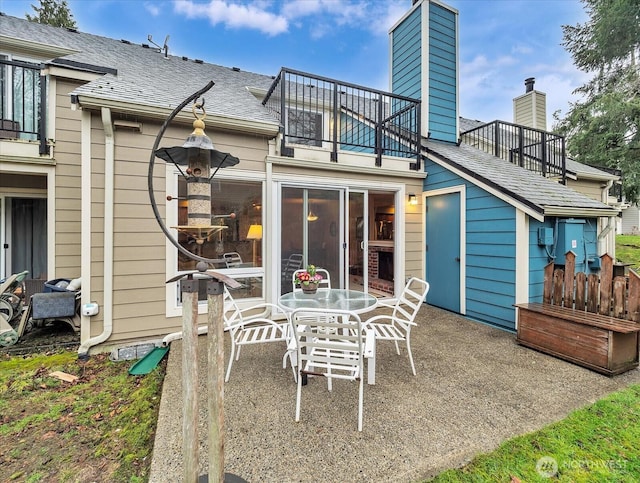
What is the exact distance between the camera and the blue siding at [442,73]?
6059 millimetres

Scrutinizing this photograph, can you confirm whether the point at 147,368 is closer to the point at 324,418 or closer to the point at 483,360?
the point at 324,418

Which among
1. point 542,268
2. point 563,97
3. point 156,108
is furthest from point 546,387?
point 563,97

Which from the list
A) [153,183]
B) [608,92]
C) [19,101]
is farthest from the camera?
[608,92]

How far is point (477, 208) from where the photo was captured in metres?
4.56

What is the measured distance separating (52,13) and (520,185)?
16698 millimetres

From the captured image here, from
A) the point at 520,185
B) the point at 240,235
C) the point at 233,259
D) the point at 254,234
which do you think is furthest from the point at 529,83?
the point at 233,259

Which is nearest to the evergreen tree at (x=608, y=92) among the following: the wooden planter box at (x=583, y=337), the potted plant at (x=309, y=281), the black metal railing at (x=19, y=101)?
the wooden planter box at (x=583, y=337)

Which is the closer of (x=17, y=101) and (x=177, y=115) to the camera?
(x=177, y=115)

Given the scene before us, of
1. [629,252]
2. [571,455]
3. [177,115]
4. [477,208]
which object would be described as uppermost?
[177,115]

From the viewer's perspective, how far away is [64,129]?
4.68 m

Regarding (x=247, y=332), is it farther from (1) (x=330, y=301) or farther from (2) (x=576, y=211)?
(2) (x=576, y=211)

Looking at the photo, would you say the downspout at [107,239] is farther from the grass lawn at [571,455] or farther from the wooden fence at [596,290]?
the wooden fence at [596,290]

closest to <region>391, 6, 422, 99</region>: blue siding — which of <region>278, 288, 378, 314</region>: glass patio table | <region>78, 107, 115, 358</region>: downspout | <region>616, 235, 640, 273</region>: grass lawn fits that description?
<region>278, 288, 378, 314</region>: glass patio table

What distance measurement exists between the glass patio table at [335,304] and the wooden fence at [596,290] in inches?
97.7
